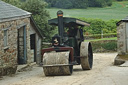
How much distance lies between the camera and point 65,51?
64.5 feet

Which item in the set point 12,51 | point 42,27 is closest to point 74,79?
point 12,51

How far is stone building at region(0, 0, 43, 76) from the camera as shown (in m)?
21.7

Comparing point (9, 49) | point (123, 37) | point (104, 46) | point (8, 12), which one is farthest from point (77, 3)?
point (9, 49)

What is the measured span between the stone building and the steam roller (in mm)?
2756

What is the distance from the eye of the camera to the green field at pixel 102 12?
57.6m

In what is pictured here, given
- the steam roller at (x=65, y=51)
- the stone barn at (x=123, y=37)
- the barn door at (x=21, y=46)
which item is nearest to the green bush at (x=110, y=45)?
the stone barn at (x=123, y=37)

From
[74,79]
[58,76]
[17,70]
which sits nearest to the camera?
[74,79]

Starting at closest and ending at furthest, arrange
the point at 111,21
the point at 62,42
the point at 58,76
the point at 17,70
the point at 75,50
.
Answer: the point at 58,76
the point at 62,42
the point at 75,50
the point at 17,70
the point at 111,21

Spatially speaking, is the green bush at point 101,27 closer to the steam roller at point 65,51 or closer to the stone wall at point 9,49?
the stone wall at point 9,49

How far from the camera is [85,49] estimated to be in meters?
21.0

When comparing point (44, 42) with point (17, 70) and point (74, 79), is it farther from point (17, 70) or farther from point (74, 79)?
point (74, 79)

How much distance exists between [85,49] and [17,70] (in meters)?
4.81

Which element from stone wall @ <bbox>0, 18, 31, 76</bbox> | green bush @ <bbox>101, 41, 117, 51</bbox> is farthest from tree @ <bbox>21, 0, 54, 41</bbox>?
stone wall @ <bbox>0, 18, 31, 76</bbox>

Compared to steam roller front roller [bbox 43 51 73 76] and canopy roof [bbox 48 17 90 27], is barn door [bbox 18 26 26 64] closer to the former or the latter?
canopy roof [bbox 48 17 90 27]
